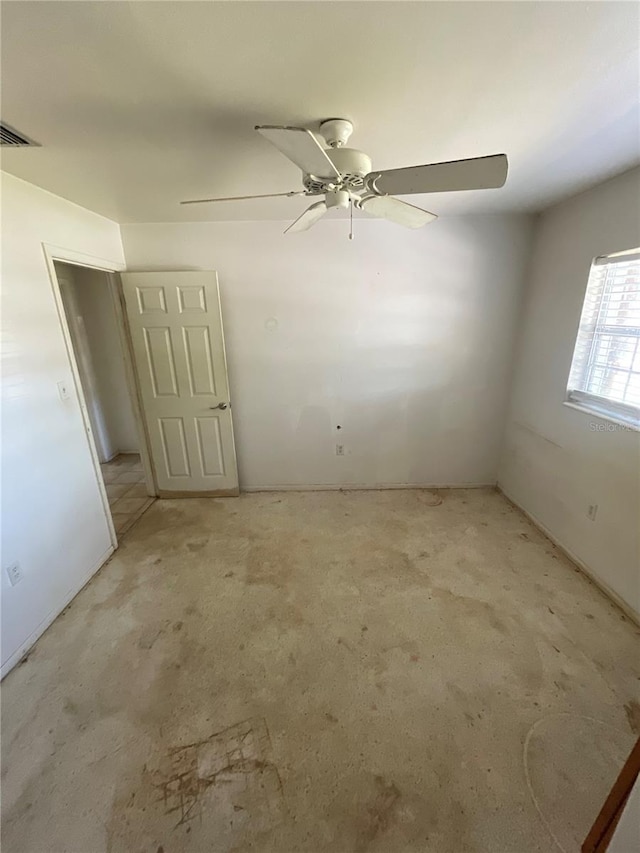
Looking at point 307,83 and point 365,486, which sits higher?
point 307,83

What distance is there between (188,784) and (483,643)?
4.82 feet

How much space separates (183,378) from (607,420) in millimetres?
3158

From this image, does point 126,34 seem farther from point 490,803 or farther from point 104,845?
point 490,803

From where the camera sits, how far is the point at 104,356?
13.5 feet

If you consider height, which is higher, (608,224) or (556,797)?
(608,224)

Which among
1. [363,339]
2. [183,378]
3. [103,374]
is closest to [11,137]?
[183,378]

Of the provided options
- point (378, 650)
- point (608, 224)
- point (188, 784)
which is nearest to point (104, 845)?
point (188, 784)

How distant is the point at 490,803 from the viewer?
1208 millimetres

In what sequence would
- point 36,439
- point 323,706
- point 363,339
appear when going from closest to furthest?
point 323,706
point 36,439
point 363,339

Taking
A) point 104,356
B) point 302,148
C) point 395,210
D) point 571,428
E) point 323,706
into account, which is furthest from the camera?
point 104,356

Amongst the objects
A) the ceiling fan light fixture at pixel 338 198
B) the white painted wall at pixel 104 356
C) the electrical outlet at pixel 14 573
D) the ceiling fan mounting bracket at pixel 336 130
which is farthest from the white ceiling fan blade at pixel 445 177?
the white painted wall at pixel 104 356

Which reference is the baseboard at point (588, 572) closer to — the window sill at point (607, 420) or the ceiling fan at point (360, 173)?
the window sill at point (607, 420)

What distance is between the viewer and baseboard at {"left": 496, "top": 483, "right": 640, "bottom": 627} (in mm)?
1952

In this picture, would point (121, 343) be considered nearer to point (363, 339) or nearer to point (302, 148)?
point (363, 339)
